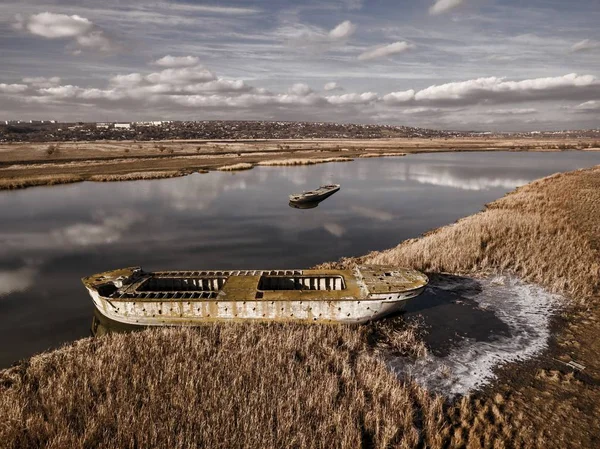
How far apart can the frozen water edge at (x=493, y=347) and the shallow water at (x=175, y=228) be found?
377 centimetres

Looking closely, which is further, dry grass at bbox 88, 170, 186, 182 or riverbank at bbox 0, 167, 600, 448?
dry grass at bbox 88, 170, 186, 182

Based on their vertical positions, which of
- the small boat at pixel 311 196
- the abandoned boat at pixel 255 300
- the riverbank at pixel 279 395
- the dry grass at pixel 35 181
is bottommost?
the riverbank at pixel 279 395

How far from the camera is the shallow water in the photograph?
21703 millimetres

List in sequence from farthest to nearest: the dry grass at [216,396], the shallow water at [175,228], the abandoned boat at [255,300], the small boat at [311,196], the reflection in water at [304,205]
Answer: the reflection in water at [304,205], the small boat at [311,196], the shallow water at [175,228], the abandoned boat at [255,300], the dry grass at [216,396]

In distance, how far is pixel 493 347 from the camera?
15.4m

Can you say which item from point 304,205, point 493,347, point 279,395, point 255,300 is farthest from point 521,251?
point 304,205

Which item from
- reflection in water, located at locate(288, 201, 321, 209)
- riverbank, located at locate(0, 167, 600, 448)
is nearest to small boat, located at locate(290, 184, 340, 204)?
reflection in water, located at locate(288, 201, 321, 209)

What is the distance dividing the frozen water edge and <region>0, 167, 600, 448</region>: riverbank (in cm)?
59

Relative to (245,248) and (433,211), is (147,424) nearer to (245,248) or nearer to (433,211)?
(245,248)

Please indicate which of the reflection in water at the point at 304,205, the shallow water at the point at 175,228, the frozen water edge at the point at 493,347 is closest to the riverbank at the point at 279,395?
the frozen water edge at the point at 493,347

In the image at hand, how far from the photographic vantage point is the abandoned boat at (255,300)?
16.2 metres

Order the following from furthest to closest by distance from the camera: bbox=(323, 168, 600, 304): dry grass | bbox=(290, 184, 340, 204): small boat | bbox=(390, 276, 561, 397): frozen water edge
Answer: bbox=(290, 184, 340, 204): small boat
bbox=(323, 168, 600, 304): dry grass
bbox=(390, 276, 561, 397): frozen water edge

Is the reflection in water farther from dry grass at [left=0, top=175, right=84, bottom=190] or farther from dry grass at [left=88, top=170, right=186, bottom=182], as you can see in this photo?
dry grass at [left=0, top=175, right=84, bottom=190]

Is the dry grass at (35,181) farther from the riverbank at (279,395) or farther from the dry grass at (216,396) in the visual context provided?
the dry grass at (216,396)
